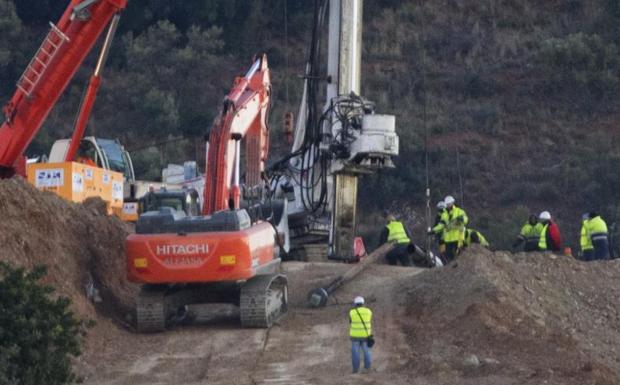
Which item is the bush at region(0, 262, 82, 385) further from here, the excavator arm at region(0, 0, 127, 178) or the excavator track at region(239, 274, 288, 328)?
the excavator arm at region(0, 0, 127, 178)

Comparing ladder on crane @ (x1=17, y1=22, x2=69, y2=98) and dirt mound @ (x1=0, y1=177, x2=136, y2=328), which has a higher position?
ladder on crane @ (x1=17, y1=22, x2=69, y2=98)

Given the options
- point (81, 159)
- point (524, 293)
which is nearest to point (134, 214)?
point (81, 159)

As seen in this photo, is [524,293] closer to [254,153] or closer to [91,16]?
[254,153]

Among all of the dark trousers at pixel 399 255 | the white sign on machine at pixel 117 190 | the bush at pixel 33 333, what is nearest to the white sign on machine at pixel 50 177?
the white sign on machine at pixel 117 190

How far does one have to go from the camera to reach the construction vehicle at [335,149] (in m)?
33.7

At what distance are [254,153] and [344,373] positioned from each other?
40.4 feet

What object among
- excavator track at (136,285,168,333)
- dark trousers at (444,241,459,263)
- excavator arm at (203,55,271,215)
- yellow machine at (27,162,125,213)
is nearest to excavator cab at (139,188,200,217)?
excavator arm at (203,55,271,215)

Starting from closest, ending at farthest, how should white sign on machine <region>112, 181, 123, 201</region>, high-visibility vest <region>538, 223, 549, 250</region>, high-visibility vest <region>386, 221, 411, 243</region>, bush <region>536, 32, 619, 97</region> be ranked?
high-visibility vest <region>538, 223, 549, 250</region>, high-visibility vest <region>386, 221, 411, 243</region>, white sign on machine <region>112, 181, 123, 201</region>, bush <region>536, 32, 619, 97</region>

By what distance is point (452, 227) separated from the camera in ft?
105

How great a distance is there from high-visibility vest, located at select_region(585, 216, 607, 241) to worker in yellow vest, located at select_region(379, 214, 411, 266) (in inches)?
148

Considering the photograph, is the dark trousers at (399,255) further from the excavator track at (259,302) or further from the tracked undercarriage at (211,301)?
the excavator track at (259,302)

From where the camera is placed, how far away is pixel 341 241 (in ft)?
114

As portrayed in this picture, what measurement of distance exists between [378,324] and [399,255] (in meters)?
8.05

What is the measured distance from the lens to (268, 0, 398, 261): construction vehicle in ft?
111
